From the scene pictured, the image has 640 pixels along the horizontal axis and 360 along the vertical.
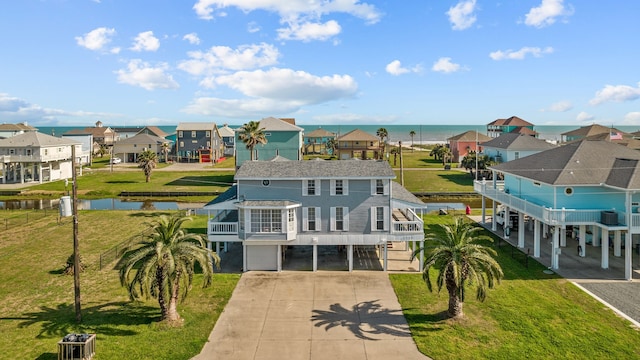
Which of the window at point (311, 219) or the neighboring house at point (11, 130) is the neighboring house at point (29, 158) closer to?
the neighboring house at point (11, 130)

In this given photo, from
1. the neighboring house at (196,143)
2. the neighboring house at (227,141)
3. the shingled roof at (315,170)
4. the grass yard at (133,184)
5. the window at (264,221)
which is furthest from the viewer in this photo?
the neighboring house at (227,141)

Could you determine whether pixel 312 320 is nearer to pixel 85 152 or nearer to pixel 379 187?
pixel 379 187

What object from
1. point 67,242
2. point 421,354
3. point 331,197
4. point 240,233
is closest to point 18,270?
point 67,242

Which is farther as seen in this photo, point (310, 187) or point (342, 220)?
point (310, 187)

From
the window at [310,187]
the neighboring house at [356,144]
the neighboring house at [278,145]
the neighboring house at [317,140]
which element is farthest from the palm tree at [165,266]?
the neighboring house at [317,140]

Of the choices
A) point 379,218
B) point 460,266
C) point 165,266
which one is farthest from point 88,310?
point 460,266

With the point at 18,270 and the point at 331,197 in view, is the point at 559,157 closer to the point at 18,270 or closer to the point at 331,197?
the point at 331,197
